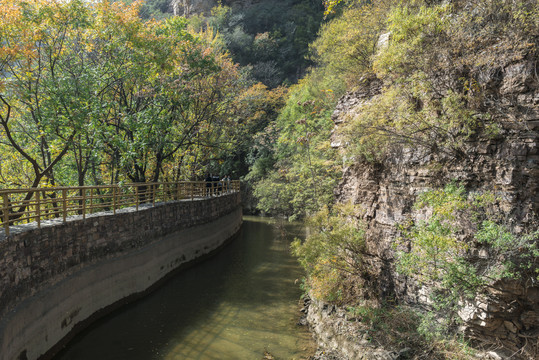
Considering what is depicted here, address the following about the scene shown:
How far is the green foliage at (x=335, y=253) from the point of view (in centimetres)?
992

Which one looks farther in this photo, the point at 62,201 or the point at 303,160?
the point at 303,160

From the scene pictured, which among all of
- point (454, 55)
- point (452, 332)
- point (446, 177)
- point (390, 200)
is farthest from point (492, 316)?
point (454, 55)

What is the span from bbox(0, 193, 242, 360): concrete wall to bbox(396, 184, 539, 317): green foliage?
8163 millimetres

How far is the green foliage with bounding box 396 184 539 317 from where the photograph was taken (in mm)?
6438

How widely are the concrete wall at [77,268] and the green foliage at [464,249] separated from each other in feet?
26.8

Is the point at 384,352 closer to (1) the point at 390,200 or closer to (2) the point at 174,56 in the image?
(1) the point at 390,200

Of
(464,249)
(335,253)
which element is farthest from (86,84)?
(464,249)

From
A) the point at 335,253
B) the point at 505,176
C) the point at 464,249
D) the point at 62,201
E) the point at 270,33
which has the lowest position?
the point at 335,253

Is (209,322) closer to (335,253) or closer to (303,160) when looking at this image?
(335,253)

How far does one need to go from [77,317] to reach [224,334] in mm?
4062

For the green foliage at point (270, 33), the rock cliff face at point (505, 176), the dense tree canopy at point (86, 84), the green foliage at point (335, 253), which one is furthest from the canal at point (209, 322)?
the green foliage at point (270, 33)

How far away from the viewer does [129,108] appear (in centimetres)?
1680

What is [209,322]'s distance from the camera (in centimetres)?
1120

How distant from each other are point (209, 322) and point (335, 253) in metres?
4.54
